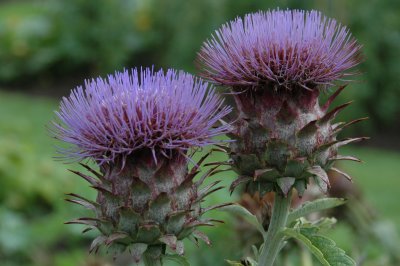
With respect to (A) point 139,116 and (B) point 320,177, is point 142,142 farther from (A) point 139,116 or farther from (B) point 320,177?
(B) point 320,177

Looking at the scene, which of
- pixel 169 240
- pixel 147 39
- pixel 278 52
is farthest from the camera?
pixel 147 39

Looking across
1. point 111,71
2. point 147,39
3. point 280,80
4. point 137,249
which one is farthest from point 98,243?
point 147,39

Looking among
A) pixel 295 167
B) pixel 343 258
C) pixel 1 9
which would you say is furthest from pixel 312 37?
pixel 1 9

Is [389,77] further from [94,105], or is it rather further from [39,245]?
[94,105]

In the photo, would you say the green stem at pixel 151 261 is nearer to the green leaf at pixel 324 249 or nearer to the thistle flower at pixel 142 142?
the thistle flower at pixel 142 142

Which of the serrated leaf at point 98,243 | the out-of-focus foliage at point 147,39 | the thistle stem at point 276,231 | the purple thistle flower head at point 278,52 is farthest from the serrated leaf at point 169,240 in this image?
the out-of-focus foliage at point 147,39

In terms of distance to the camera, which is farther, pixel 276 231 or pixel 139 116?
pixel 276 231
